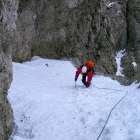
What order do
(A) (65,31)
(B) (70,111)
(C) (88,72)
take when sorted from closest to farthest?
(B) (70,111)
(C) (88,72)
(A) (65,31)

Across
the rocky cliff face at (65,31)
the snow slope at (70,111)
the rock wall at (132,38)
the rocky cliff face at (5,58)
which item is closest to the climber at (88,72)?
the snow slope at (70,111)

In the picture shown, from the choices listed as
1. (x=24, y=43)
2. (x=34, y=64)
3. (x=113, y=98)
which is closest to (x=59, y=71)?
(x=34, y=64)

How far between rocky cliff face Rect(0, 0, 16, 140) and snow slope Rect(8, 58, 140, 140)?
941 mm

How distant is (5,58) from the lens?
40.8 feet

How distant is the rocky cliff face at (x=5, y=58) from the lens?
11.9 m

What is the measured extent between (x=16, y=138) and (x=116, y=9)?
34.1 metres

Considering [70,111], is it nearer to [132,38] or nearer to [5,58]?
[5,58]

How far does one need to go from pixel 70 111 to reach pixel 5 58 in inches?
150

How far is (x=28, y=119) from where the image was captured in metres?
14.6

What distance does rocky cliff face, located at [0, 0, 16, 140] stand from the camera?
1191 centimetres

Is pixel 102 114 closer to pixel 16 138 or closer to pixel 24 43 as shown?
pixel 16 138

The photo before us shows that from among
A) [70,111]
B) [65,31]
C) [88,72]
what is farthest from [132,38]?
[70,111]

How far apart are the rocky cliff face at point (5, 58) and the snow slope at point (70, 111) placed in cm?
94

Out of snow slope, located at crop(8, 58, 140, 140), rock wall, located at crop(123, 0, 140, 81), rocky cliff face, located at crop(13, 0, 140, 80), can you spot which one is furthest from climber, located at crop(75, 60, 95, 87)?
rock wall, located at crop(123, 0, 140, 81)
